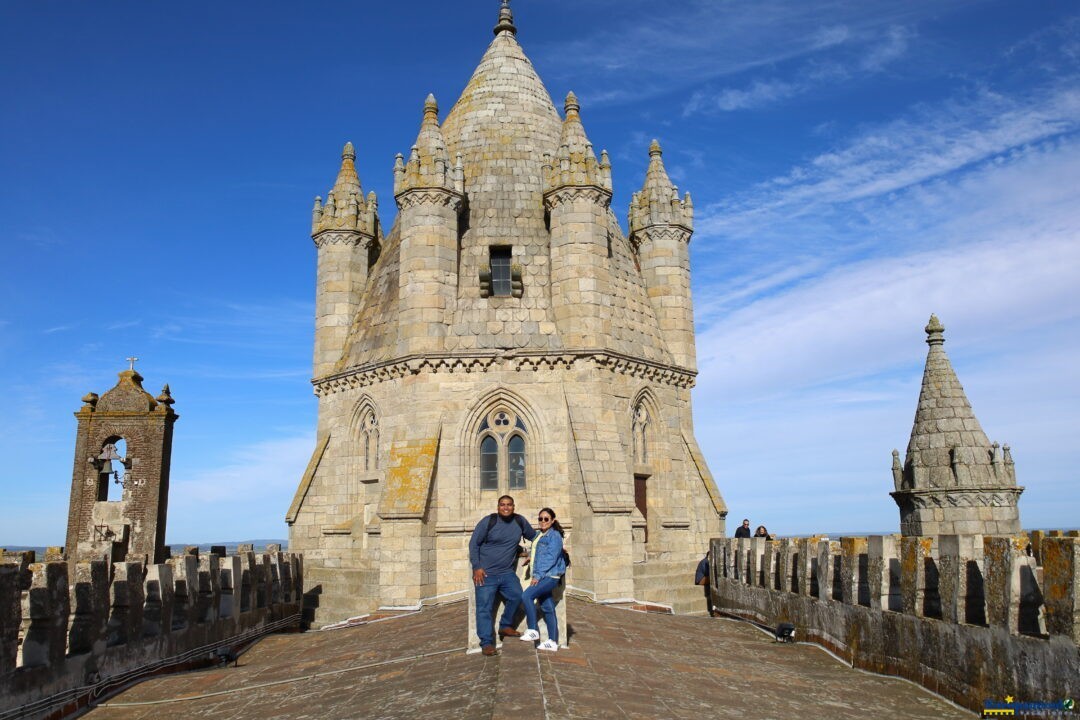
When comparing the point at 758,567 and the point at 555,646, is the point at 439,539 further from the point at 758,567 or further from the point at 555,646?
the point at 555,646

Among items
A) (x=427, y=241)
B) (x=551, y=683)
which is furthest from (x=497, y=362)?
(x=551, y=683)

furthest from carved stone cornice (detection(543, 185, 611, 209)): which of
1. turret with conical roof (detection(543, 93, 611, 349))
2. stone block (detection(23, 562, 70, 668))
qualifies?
stone block (detection(23, 562, 70, 668))

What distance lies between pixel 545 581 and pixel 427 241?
39.3 feet

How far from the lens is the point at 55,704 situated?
371 inches

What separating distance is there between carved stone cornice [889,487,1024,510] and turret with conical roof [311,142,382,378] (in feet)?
46.5

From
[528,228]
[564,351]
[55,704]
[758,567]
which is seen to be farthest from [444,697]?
[528,228]

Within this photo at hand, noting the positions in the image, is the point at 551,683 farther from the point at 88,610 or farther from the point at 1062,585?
the point at 88,610

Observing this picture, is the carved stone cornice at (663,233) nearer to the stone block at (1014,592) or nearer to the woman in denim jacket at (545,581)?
the woman in denim jacket at (545,581)

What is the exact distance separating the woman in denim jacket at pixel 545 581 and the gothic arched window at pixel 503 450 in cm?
935

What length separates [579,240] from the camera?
63.1ft

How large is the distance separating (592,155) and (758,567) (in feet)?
34.1

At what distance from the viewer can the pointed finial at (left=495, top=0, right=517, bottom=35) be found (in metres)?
24.9

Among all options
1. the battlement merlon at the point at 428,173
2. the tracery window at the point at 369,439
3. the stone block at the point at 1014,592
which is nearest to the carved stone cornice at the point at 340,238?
the battlement merlon at the point at 428,173

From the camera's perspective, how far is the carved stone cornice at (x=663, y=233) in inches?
889
